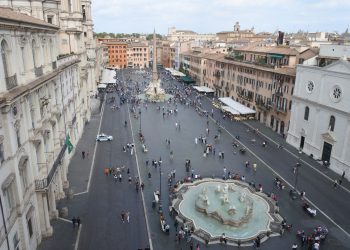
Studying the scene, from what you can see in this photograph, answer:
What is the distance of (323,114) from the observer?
39688 mm

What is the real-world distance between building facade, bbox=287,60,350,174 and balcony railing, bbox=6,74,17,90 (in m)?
32.9

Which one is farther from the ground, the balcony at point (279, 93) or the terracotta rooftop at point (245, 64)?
the terracotta rooftop at point (245, 64)

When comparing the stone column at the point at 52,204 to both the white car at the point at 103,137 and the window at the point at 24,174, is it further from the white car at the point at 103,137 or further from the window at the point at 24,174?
the white car at the point at 103,137

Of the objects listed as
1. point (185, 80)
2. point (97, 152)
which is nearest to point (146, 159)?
point (97, 152)

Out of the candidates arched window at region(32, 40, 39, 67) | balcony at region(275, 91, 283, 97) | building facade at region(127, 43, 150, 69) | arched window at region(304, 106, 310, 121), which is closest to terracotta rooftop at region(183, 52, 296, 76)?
balcony at region(275, 91, 283, 97)

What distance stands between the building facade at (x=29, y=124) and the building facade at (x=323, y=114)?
29804 mm

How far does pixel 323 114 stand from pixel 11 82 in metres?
35.0

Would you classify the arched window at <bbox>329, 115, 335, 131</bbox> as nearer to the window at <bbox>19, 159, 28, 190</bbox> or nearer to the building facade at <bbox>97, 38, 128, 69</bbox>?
the window at <bbox>19, 159, 28, 190</bbox>

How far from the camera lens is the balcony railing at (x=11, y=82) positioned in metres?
17.1

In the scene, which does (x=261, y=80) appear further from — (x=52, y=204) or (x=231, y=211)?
(x=52, y=204)

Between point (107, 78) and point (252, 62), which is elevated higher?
point (252, 62)

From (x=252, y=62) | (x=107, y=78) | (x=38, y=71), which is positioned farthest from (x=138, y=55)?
(x=38, y=71)

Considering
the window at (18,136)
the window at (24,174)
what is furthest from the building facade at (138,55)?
the window at (18,136)

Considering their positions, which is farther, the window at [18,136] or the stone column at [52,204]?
the stone column at [52,204]
